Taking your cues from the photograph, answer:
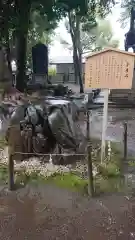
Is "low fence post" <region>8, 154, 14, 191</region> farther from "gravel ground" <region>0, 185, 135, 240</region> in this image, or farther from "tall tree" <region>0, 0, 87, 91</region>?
"tall tree" <region>0, 0, 87, 91</region>

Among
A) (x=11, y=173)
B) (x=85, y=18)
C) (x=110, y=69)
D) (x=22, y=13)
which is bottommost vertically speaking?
(x=11, y=173)

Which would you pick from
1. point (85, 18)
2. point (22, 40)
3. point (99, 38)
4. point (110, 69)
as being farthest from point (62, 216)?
point (99, 38)

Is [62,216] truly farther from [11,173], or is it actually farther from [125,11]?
[125,11]

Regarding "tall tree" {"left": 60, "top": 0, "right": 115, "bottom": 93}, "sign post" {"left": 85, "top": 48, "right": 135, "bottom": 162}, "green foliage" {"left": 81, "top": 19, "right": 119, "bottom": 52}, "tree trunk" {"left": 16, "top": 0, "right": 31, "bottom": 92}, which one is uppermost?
"green foliage" {"left": 81, "top": 19, "right": 119, "bottom": 52}

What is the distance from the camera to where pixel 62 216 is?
12.9ft

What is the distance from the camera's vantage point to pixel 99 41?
145 ft

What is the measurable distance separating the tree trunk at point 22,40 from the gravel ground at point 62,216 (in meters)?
11.1

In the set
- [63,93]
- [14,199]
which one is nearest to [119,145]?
[14,199]

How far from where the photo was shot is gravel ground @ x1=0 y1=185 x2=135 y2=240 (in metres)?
3.50

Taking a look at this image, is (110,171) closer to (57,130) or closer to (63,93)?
(57,130)

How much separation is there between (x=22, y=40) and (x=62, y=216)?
13094 millimetres

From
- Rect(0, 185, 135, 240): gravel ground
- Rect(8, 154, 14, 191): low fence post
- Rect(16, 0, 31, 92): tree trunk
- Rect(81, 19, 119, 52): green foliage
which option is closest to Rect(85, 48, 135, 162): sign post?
Rect(0, 185, 135, 240): gravel ground

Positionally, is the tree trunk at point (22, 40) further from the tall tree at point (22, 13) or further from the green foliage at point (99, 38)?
the green foliage at point (99, 38)

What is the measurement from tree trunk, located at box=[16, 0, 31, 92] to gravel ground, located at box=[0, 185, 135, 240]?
36.4ft
